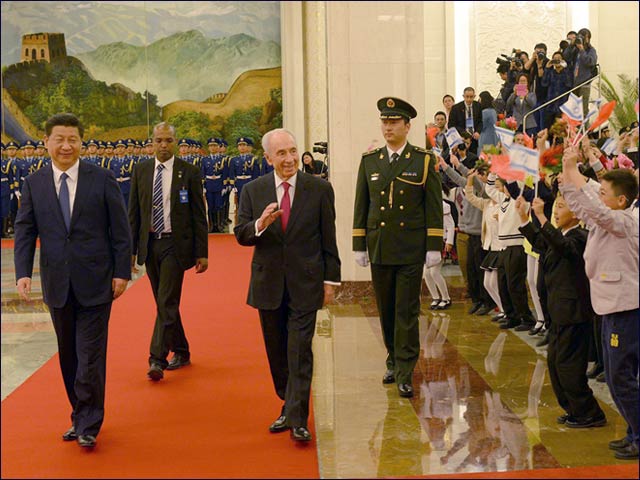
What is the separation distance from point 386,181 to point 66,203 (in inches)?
88.9

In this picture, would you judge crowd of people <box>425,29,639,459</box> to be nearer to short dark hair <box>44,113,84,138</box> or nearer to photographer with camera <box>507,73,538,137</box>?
photographer with camera <box>507,73,538,137</box>

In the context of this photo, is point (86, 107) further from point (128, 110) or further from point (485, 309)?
point (485, 309)

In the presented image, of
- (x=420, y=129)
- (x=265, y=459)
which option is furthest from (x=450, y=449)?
(x=420, y=129)

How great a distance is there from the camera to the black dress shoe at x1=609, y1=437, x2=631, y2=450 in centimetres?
505

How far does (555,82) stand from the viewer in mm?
9422

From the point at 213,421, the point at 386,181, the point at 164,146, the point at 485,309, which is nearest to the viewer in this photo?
the point at 213,421

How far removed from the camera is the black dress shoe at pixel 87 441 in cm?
514

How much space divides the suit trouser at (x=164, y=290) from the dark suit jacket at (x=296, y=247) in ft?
5.03

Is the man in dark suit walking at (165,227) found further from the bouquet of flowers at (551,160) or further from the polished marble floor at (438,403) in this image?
the bouquet of flowers at (551,160)

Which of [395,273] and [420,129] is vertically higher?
[420,129]

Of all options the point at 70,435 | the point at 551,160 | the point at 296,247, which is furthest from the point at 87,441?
the point at 551,160

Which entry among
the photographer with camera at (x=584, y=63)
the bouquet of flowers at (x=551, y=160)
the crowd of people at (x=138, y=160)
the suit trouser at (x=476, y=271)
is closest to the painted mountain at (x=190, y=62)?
the crowd of people at (x=138, y=160)

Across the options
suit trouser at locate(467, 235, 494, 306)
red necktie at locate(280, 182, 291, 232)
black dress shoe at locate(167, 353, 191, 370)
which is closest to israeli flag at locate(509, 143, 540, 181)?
red necktie at locate(280, 182, 291, 232)

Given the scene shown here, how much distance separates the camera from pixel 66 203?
5316 mm
